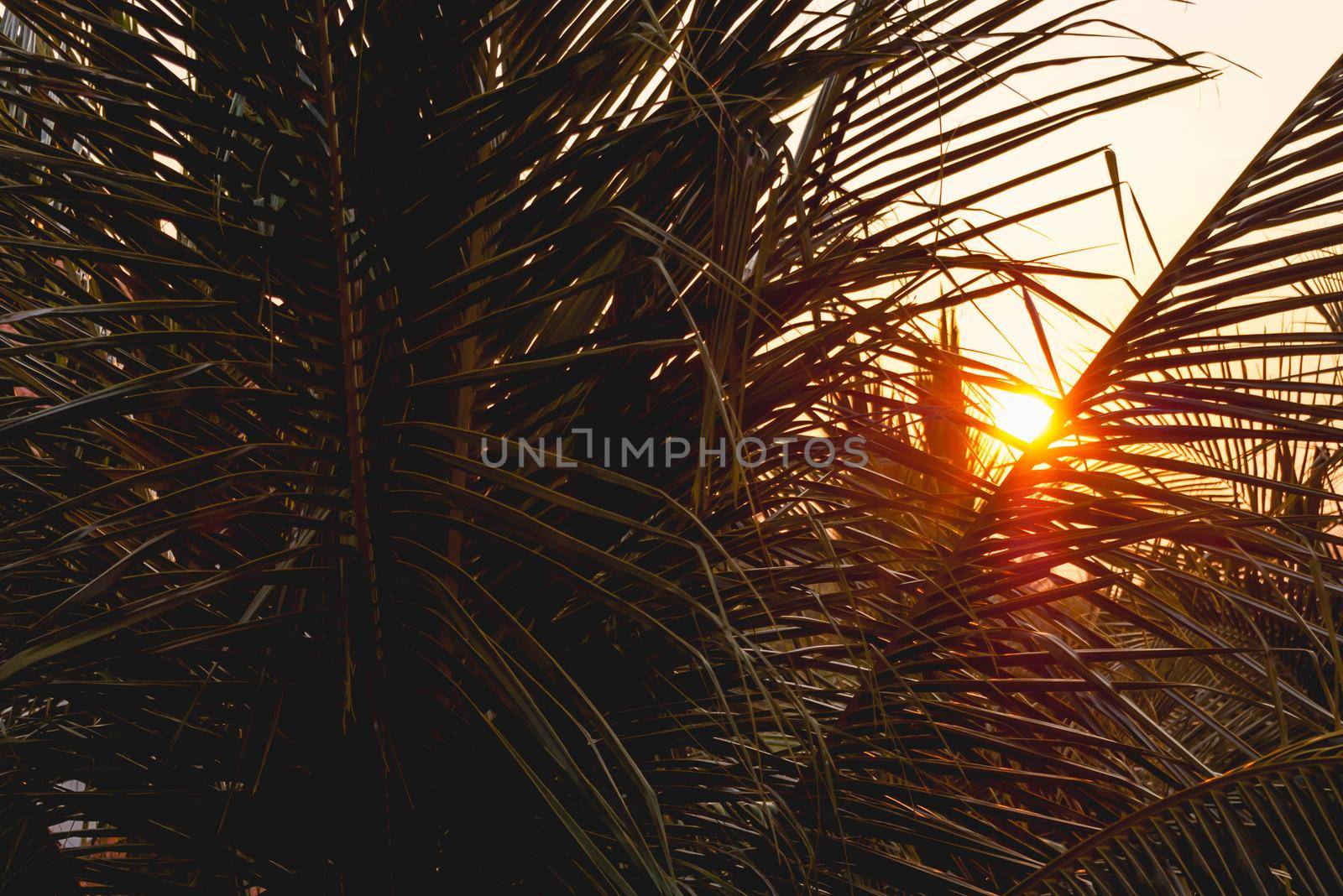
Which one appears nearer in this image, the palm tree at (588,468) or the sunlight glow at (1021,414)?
the palm tree at (588,468)

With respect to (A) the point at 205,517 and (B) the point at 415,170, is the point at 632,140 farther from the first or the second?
(A) the point at 205,517

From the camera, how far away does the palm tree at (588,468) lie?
518mm

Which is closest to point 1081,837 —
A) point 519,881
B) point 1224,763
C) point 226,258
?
point 519,881

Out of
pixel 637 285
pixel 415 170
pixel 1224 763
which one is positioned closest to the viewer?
pixel 415 170

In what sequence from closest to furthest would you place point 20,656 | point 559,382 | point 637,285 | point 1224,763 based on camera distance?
point 20,656
point 559,382
point 637,285
point 1224,763

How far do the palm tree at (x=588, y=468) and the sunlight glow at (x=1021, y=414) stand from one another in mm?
30

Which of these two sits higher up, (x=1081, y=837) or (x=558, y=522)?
(x=558, y=522)

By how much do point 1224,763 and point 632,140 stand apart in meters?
1.65

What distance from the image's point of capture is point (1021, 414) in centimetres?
78

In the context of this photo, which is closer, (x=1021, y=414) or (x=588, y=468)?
(x=588, y=468)

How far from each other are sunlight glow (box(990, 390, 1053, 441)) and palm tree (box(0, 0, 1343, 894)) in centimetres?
3

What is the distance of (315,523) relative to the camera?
56 centimetres

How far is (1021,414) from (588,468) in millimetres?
453

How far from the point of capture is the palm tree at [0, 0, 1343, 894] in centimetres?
52
